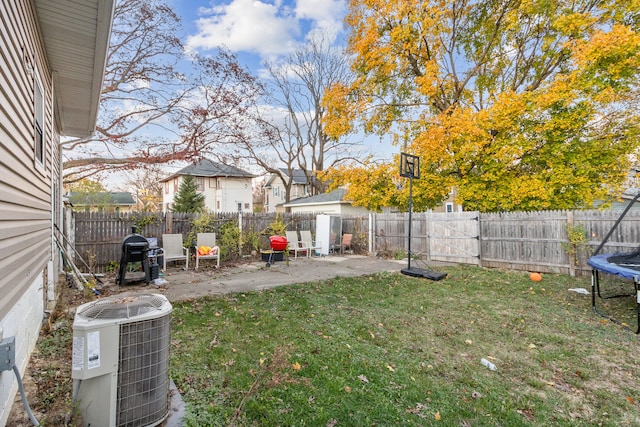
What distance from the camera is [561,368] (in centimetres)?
294

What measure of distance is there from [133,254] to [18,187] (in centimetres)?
411

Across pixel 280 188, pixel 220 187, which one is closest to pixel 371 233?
pixel 220 187

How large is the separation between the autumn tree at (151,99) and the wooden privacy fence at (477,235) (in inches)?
134

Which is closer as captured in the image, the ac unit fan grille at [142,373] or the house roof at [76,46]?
the ac unit fan grille at [142,373]

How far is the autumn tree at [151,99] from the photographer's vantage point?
1022 cm

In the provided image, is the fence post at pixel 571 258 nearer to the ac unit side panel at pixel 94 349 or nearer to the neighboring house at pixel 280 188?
the ac unit side panel at pixel 94 349

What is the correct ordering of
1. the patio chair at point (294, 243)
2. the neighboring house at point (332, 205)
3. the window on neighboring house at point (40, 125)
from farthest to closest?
the neighboring house at point (332, 205)
the patio chair at point (294, 243)
the window on neighboring house at point (40, 125)

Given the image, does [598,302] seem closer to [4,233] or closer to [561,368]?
[561,368]

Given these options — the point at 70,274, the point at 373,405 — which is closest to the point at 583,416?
the point at 373,405

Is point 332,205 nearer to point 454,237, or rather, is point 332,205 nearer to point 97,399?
point 454,237

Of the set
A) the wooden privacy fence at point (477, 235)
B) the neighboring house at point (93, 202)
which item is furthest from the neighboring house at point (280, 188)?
the wooden privacy fence at point (477, 235)

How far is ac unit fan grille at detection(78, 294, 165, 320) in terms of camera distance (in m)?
1.72

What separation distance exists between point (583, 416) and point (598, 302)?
3914 mm

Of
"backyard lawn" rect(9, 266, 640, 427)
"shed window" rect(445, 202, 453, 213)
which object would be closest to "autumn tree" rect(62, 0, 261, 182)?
"backyard lawn" rect(9, 266, 640, 427)
